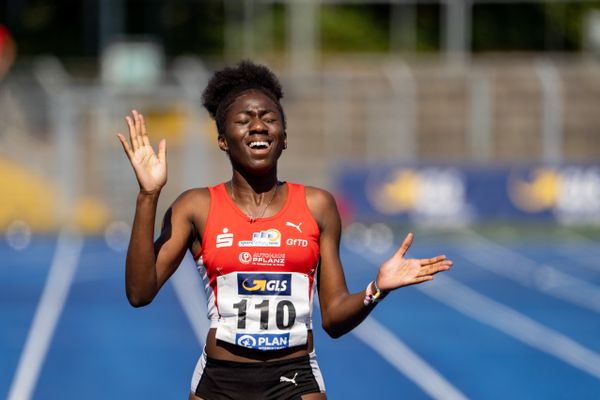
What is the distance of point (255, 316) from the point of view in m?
4.56

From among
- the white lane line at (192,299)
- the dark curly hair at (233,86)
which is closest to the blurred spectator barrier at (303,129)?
the white lane line at (192,299)

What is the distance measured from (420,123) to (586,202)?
639 centimetres

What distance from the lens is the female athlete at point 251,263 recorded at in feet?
14.8

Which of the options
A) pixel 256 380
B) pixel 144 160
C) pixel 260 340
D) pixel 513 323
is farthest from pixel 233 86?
pixel 513 323

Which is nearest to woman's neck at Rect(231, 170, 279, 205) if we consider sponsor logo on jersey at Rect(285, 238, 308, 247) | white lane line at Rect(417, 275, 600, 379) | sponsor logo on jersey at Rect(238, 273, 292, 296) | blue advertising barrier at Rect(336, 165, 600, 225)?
sponsor logo on jersey at Rect(285, 238, 308, 247)

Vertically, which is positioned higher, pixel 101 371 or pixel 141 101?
pixel 141 101

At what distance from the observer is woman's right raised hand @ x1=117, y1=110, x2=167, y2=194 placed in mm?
4504

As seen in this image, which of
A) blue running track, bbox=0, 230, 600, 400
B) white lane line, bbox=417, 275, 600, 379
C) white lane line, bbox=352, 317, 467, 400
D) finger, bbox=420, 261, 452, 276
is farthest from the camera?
white lane line, bbox=417, 275, 600, 379

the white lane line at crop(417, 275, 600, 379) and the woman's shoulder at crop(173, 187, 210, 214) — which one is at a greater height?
the woman's shoulder at crop(173, 187, 210, 214)

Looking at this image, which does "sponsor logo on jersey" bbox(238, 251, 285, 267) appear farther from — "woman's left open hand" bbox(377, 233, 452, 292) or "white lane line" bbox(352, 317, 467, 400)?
"white lane line" bbox(352, 317, 467, 400)

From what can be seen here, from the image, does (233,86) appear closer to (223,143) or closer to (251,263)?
(223,143)

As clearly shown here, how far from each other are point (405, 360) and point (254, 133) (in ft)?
21.4

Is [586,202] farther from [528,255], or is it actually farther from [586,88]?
[586,88]

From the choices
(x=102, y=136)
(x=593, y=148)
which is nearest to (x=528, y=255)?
(x=593, y=148)
